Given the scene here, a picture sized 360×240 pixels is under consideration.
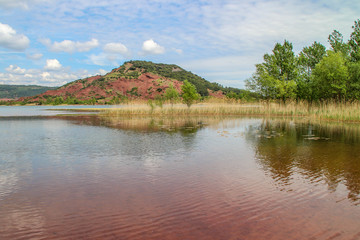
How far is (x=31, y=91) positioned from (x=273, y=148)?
625 feet

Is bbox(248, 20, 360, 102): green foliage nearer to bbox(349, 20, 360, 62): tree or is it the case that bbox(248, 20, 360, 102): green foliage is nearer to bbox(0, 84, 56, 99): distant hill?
bbox(349, 20, 360, 62): tree

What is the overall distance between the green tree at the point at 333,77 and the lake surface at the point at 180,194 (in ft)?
70.7

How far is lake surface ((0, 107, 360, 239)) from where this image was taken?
391 centimetres

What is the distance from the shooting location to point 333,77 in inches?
1118

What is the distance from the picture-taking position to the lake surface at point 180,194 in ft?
12.8

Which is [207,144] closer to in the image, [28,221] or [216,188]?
[216,188]

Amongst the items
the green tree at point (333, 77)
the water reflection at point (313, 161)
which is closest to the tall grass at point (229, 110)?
the green tree at point (333, 77)

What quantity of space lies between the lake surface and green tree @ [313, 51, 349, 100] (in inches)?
848

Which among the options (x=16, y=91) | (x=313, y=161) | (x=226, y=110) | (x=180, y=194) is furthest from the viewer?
(x=16, y=91)

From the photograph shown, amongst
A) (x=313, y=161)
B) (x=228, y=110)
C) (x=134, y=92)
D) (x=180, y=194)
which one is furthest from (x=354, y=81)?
(x=134, y=92)

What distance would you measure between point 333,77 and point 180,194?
28742 mm

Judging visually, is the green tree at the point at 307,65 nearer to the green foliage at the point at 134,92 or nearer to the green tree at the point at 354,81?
the green tree at the point at 354,81

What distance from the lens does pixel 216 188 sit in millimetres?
5734

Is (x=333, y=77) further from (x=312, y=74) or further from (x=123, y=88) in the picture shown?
(x=123, y=88)
